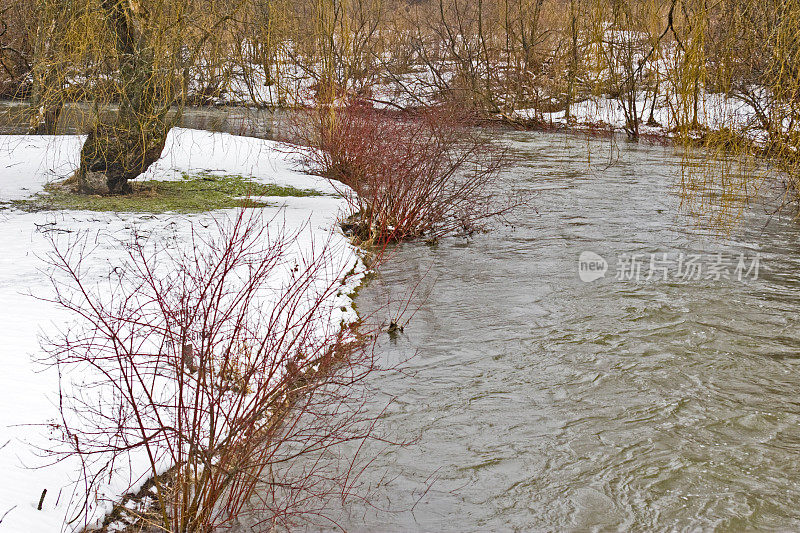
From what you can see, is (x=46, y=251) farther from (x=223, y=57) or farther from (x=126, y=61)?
(x=223, y=57)

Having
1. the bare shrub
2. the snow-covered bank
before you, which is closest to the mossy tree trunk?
the snow-covered bank

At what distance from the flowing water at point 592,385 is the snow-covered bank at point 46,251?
1292 mm

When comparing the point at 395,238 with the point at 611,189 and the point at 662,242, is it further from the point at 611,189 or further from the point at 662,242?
the point at 611,189

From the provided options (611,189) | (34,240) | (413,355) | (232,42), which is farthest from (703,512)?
(611,189)

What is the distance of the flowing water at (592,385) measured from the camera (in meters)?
5.30

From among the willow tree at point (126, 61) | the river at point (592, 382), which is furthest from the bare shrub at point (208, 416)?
the willow tree at point (126, 61)

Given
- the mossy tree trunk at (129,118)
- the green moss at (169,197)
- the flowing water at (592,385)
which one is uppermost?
the mossy tree trunk at (129,118)

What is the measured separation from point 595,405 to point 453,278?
380 cm

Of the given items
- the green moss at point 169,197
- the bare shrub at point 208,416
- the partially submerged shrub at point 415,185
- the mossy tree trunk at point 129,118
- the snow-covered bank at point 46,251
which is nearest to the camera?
the bare shrub at point 208,416

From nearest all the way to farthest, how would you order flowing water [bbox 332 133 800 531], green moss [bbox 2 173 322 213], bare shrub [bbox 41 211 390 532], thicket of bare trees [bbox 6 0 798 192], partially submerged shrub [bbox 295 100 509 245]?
bare shrub [bbox 41 211 390 532], flowing water [bbox 332 133 800 531], thicket of bare trees [bbox 6 0 798 192], partially submerged shrub [bbox 295 100 509 245], green moss [bbox 2 173 322 213]

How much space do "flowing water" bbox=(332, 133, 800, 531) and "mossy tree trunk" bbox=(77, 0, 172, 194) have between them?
4.19 metres

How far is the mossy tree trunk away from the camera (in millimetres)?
10852

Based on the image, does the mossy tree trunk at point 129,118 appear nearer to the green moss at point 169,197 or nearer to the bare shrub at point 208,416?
the green moss at point 169,197

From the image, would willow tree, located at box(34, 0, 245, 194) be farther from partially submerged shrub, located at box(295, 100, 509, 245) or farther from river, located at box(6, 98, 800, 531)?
river, located at box(6, 98, 800, 531)
